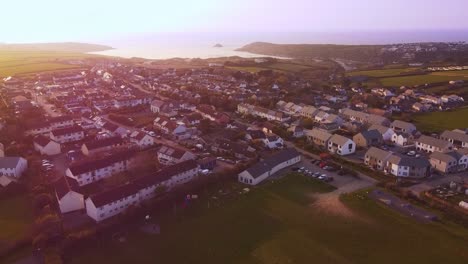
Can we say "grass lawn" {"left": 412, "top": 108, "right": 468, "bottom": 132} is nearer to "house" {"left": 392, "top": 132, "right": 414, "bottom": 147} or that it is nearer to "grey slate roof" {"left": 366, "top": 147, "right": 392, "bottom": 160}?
"house" {"left": 392, "top": 132, "right": 414, "bottom": 147}

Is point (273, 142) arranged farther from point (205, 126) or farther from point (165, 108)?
point (165, 108)

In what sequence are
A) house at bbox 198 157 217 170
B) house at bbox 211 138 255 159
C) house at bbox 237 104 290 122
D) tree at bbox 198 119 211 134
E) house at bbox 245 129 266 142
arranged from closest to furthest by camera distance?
house at bbox 198 157 217 170, house at bbox 211 138 255 159, house at bbox 245 129 266 142, tree at bbox 198 119 211 134, house at bbox 237 104 290 122

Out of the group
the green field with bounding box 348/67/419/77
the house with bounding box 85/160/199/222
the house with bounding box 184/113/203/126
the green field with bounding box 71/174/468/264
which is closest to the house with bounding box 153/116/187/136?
the house with bounding box 184/113/203/126

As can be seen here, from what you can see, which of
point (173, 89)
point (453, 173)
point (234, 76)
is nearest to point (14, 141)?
point (173, 89)

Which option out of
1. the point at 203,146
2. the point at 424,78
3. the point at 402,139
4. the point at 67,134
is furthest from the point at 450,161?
the point at 424,78

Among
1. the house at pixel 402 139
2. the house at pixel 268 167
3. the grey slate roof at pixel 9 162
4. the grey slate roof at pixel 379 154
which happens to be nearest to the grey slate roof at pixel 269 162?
the house at pixel 268 167

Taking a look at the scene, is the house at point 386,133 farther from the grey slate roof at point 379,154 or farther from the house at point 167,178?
the house at point 167,178

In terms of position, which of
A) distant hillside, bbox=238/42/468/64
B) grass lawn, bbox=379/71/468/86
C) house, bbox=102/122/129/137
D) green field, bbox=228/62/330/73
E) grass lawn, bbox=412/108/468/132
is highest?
distant hillside, bbox=238/42/468/64
